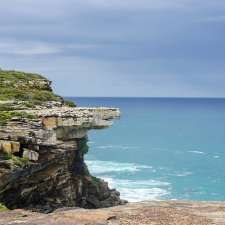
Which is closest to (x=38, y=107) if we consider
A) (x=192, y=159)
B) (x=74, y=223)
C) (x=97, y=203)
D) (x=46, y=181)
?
(x=46, y=181)

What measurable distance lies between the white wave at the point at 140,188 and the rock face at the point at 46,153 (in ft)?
50.5

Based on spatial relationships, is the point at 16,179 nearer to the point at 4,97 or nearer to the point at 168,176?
the point at 4,97

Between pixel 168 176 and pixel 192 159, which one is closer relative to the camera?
pixel 168 176

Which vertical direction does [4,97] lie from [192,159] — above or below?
above

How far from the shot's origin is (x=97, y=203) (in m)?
44.9

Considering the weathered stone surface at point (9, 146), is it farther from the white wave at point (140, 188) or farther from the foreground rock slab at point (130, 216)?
the white wave at point (140, 188)

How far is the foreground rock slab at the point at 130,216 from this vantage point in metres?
20.4

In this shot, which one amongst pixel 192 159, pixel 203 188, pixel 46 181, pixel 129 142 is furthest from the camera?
pixel 129 142

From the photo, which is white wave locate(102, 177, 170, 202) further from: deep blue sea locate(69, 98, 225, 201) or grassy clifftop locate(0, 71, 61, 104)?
grassy clifftop locate(0, 71, 61, 104)

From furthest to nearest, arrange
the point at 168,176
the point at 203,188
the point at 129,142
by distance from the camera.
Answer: the point at 129,142 < the point at 168,176 < the point at 203,188

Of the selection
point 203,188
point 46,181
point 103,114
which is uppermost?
point 103,114

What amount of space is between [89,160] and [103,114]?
5166 cm

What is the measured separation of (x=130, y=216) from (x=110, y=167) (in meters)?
64.2

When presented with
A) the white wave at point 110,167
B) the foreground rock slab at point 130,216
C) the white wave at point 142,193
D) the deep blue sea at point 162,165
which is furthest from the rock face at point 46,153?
the white wave at point 110,167
